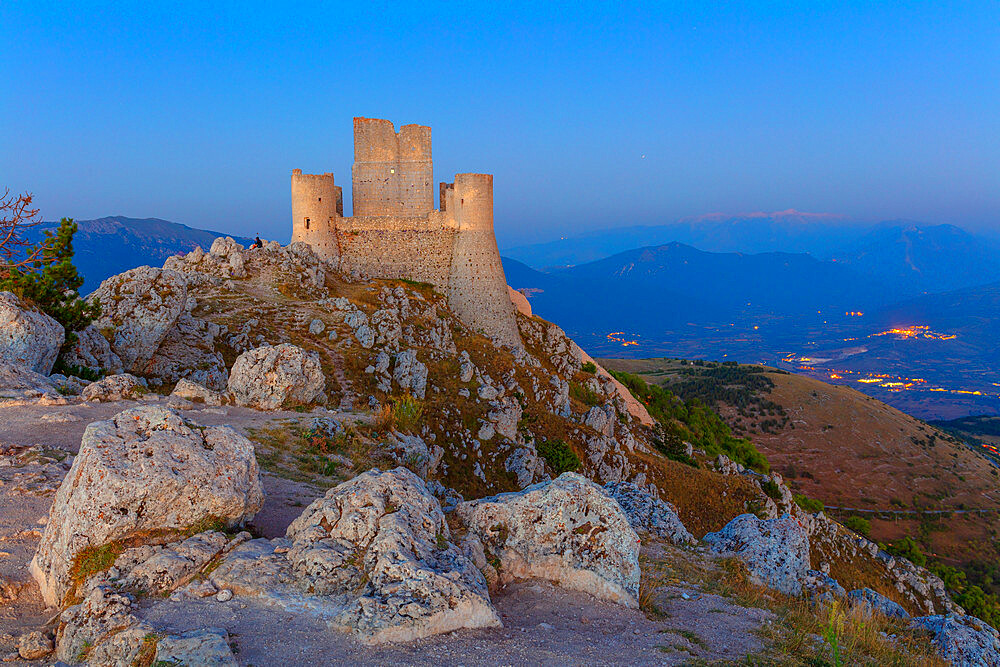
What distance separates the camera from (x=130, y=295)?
19.4m

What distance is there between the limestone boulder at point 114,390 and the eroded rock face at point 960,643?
595 inches

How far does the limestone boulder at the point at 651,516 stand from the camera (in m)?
11.8

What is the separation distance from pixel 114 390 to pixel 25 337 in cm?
→ 333

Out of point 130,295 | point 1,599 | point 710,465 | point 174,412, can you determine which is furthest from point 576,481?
point 710,465

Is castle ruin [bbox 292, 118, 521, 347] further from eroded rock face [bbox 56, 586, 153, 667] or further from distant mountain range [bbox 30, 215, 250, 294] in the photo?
distant mountain range [bbox 30, 215, 250, 294]

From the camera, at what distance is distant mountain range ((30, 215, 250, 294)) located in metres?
93.4

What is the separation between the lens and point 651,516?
12414 mm

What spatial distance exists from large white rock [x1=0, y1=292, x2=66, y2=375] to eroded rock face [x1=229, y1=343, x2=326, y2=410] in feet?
14.9

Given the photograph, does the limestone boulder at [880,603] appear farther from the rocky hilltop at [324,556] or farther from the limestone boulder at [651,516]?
the limestone boulder at [651,516]

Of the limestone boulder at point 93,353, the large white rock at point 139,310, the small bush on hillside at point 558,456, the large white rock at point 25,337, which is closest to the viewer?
the large white rock at point 25,337

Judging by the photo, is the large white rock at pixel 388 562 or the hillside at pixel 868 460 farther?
the hillside at pixel 868 460

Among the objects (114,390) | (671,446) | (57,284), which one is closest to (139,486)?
(114,390)

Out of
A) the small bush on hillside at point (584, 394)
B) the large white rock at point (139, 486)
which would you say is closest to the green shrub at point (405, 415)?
the large white rock at point (139, 486)

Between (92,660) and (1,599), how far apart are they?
1816 millimetres
